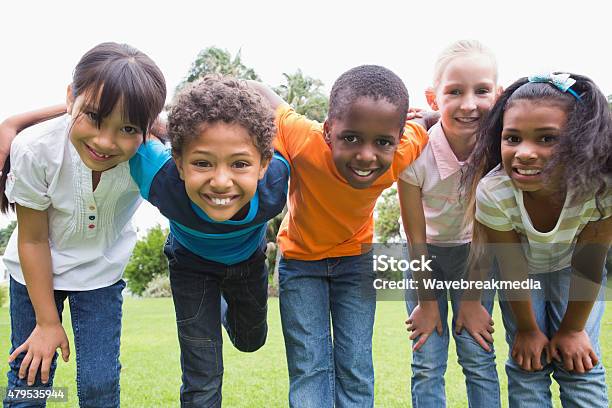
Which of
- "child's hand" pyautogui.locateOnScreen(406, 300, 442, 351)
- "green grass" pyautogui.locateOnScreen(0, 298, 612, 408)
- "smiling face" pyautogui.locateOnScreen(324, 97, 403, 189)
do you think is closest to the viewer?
"smiling face" pyautogui.locateOnScreen(324, 97, 403, 189)

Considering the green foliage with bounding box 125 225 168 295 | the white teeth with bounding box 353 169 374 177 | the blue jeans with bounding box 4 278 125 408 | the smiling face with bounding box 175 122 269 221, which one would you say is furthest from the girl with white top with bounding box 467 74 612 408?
the green foliage with bounding box 125 225 168 295

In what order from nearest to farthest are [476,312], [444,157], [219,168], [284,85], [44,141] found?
[219,168] → [44,141] → [444,157] → [476,312] → [284,85]

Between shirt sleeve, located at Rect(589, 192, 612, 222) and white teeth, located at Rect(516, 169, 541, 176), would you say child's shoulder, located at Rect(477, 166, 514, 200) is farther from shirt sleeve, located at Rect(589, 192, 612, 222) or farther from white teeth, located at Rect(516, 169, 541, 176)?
shirt sleeve, located at Rect(589, 192, 612, 222)

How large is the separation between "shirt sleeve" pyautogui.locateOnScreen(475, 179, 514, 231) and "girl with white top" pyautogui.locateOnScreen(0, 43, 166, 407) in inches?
57.4

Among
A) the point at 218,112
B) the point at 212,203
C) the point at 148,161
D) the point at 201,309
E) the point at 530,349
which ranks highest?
the point at 218,112

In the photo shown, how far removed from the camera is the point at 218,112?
8.48ft

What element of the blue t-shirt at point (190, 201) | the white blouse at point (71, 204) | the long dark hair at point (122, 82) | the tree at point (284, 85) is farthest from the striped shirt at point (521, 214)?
the tree at point (284, 85)

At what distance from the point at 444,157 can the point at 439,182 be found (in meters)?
0.12

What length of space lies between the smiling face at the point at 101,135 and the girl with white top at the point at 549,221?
59.7 inches

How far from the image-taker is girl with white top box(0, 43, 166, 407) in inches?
104

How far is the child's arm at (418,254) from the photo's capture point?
3076mm

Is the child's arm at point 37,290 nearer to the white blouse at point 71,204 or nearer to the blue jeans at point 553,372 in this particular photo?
the white blouse at point 71,204

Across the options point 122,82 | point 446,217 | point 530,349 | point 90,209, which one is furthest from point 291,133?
point 530,349

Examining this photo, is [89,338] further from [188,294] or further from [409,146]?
[409,146]
